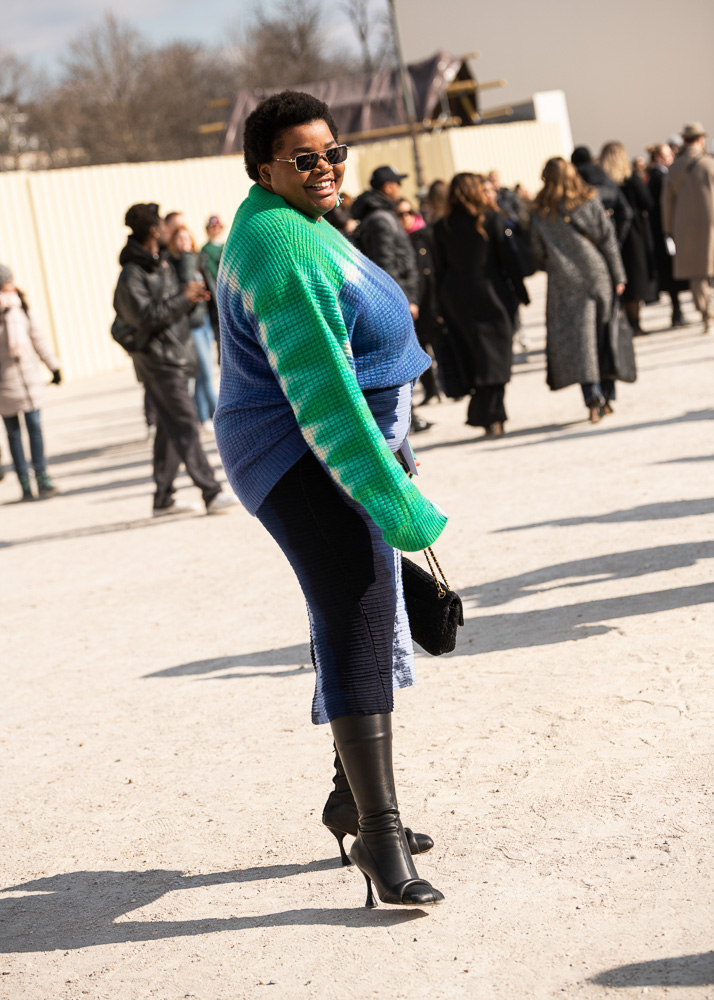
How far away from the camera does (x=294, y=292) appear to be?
111 inches

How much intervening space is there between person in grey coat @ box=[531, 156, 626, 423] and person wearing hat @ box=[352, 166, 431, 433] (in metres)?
1.06

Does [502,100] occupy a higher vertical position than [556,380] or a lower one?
higher

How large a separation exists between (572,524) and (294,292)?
4.08m

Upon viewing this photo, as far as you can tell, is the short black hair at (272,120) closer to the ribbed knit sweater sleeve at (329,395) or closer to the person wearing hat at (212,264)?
the ribbed knit sweater sleeve at (329,395)

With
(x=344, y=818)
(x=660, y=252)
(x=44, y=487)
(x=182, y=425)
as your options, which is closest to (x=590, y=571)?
(x=344, y=818)

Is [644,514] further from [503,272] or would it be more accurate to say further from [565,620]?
[503,272]

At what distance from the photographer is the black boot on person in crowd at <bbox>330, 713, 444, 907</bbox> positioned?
304 centimetres

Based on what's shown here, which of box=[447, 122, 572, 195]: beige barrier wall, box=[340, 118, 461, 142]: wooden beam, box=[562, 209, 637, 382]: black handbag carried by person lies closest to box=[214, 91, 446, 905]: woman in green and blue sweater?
box=[562, 209, 637, 382]: black handbag carried by person

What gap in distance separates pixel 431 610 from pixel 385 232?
271 inches

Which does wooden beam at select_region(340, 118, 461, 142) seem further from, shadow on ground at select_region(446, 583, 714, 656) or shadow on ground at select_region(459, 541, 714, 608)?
shadow on ground at select_region(446, 583, 714, 656)

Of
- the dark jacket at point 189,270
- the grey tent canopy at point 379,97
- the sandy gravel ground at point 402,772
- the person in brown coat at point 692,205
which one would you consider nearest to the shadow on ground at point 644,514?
the sandy gravel ground at point 402,772

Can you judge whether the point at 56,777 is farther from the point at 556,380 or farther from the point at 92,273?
the point at 92,273

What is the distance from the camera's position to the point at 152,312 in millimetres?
8289

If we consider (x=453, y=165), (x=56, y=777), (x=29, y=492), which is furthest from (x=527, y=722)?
(x=453, y=165)
